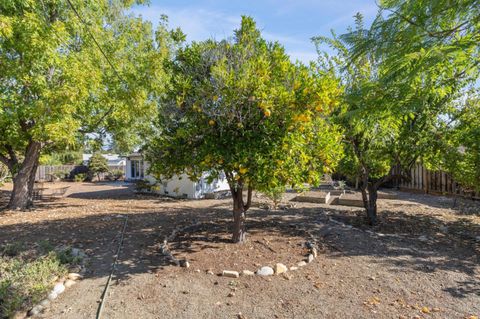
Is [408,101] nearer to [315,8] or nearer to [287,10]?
[315,8]

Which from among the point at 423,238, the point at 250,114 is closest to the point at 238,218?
the point at 250,114

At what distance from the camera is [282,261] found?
15.5ft

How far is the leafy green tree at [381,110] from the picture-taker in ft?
9.96

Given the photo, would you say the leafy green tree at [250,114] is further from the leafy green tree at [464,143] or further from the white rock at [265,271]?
the leafy green tree at [464,143]

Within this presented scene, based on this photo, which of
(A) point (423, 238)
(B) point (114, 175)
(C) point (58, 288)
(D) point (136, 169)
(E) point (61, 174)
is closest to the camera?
(C) point (58, 288)

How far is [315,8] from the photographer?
523 centimetres

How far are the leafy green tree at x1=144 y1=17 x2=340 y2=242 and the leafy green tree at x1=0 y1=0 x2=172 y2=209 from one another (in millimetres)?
3810

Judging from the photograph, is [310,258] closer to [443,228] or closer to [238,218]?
[238,218]

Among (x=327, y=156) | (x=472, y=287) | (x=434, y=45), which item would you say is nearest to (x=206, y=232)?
(x=327, y=156)

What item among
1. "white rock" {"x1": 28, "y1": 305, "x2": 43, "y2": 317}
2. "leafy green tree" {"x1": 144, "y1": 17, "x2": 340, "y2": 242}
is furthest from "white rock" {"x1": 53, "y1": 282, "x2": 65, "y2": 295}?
"leafy green tree" {"x1": 144, "y1": 17, "x2": 340, "y2": 242}

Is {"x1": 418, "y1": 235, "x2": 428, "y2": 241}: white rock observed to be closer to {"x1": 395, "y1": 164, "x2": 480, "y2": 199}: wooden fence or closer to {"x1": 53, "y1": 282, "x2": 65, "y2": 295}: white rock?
{"x1": 395, "y1": 164, "x2": 480, "y2": 199}: wooden fence

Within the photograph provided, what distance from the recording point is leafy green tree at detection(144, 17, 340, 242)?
413 centimetres

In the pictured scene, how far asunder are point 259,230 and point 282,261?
79.3 inches

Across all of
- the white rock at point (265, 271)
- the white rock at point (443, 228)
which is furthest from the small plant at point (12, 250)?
the white rock at point (443, 228)
